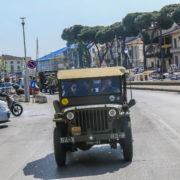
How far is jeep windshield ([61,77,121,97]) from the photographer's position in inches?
433

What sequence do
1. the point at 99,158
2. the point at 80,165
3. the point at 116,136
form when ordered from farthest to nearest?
1. the point at 99,158
2. the point at 80,165
3. the point at 116,136

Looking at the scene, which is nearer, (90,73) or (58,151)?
(58,151)

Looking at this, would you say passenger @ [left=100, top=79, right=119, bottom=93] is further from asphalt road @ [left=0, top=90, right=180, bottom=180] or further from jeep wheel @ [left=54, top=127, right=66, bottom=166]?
jeep wheel @ [left=54, top=127, right=66, bottom=166]

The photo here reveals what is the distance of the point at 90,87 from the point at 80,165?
1.74m

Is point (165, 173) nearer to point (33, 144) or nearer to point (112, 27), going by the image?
point (33, 144)

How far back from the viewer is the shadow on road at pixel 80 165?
9.30 metres

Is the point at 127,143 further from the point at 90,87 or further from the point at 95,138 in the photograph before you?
the point at 90,87

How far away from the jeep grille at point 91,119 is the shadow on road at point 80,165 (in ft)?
2.34

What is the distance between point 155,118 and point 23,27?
22.4 m

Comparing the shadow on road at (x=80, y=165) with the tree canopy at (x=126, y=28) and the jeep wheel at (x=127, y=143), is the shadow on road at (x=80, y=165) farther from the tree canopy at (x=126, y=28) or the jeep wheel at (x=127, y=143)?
the tree canopy at (x=126, y=28)

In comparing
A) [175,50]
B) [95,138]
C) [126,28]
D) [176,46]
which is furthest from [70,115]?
[176,46]

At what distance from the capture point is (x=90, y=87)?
11047mm

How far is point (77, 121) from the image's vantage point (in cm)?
999

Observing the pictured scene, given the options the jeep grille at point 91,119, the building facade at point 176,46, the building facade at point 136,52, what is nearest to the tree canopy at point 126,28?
the building facade at point 176,46
